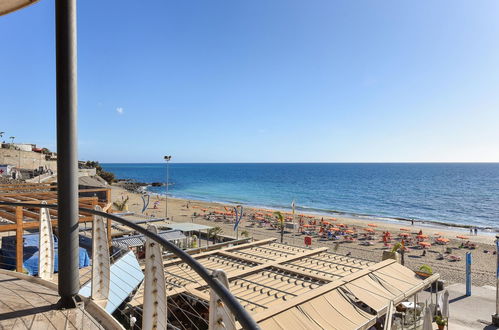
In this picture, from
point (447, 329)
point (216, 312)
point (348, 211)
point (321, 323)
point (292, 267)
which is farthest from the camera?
point (348, 211)

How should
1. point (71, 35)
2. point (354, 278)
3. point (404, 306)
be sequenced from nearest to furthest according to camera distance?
point (71, 35), point (354, 278), point (404, 306)

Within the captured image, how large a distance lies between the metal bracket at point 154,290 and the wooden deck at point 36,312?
83 centimetres

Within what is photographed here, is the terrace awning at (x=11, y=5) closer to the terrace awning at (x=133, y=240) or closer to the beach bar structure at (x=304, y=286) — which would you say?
the beach bar structure at (x=304, y=286)

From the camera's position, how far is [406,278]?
360 inches

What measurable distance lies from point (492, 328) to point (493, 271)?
1151cm

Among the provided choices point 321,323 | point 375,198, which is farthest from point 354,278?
point 375,198

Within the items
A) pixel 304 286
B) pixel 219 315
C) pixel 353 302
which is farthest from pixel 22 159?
pixel 219 315

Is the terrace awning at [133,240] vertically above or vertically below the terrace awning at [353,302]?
below

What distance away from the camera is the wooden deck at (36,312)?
94.9 inches

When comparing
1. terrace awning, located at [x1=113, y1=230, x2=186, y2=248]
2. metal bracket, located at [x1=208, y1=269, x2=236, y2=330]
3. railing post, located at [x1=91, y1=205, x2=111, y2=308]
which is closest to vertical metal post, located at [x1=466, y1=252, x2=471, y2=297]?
terrace awning, located at [x1=113, y1=230, x2=186, y2=248]

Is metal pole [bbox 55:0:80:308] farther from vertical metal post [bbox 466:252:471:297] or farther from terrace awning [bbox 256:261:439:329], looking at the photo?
vertical metal post [bbox 466:252:471:297]

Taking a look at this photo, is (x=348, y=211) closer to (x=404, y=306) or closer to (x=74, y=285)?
(x=404, y=306)

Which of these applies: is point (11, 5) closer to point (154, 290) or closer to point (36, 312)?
point (36, 312)

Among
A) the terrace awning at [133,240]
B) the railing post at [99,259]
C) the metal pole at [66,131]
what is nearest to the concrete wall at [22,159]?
the terrace awning at [133,240]
